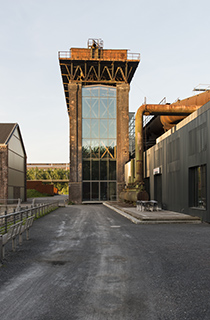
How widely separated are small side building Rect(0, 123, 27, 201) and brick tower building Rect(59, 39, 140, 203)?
8.85 m

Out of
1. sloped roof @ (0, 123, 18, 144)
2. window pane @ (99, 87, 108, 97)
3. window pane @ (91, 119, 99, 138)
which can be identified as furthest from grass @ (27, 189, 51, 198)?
window pane @ (99, 87, 108, 97)

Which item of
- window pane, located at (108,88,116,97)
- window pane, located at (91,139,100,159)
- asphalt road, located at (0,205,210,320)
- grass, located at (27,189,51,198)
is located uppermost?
window pane, located at (108,88,116,97)

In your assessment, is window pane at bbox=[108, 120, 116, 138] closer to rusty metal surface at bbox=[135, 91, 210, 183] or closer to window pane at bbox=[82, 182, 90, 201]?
window pane at bbox=[82, 182, 90, 201]

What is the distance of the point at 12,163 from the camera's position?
4391cm

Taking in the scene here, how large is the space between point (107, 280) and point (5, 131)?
41313 millimetres

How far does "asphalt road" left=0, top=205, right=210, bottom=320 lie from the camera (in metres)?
4.80

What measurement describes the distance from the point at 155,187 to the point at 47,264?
2454 cm

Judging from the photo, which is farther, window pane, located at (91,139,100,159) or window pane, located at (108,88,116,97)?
window pane, located at (108,88,116,97)

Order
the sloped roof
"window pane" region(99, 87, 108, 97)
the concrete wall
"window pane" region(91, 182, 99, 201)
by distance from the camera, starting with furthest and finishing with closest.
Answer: "window pane" region(99, 87, 108, 97) < "window pane" region(91, 182, 99, 201) < the sloped roof < the concrete wall

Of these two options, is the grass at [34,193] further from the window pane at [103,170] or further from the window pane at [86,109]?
the window pane at [86,109]

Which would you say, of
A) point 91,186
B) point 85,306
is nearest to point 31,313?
point 85,306

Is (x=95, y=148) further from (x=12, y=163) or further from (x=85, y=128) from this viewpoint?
(x=12, y=163)

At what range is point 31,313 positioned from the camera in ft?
15.5

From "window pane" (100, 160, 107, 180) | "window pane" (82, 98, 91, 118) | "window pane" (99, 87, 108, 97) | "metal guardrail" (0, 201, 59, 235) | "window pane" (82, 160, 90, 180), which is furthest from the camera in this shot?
"window pane" (99, 87, 108, 97)
